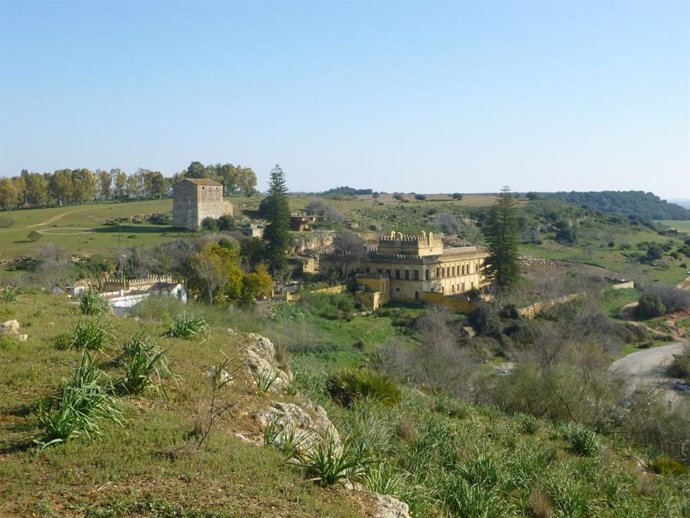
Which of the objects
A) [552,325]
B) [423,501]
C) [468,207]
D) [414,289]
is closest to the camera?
[423,501]

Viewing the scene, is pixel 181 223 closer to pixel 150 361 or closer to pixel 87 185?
pixel 87 185

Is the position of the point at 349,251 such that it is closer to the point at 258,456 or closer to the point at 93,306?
the point at 93,306

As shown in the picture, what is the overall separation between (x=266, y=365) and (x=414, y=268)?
34038 mm

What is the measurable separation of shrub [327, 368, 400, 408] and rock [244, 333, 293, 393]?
1.01 metres

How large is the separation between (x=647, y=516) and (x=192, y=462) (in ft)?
20.2

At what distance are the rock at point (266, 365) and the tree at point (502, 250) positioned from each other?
33799 mm

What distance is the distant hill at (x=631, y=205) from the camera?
529 feet

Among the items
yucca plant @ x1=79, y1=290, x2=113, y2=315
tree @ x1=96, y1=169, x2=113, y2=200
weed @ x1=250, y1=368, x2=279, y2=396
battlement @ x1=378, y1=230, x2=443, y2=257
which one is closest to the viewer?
weed @ x1=250, y1=368, x2=279, y2=396

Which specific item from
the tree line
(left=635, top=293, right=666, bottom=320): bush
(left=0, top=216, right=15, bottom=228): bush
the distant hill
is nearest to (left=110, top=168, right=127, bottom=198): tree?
the tree line

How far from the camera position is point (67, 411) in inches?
258

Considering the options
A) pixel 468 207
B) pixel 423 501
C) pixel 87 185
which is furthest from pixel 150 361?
pixel 468 207

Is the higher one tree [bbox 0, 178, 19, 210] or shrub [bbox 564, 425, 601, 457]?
tree [bbox 0, 178, 19, 210]

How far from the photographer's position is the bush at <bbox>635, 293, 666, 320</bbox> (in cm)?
4236

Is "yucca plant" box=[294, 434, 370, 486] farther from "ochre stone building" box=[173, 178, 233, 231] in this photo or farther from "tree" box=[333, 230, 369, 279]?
"ochre stone building" box=[173, 178, 233, 231]
